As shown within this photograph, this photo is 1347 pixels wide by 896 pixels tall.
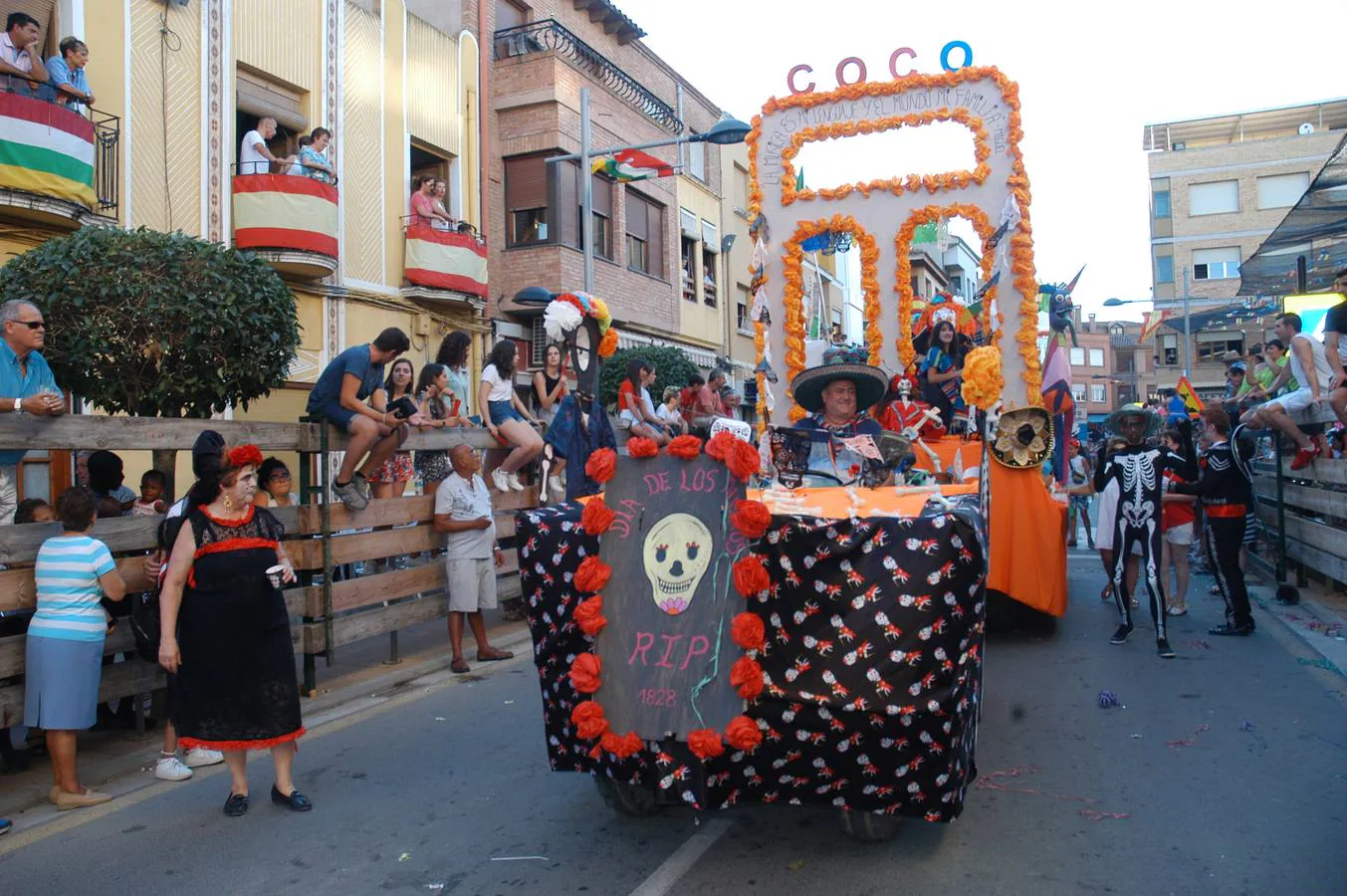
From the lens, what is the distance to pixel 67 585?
4.75m

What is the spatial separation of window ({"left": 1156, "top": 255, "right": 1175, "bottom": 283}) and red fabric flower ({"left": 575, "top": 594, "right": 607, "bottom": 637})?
55.5 meters

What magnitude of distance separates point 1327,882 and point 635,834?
254 cm

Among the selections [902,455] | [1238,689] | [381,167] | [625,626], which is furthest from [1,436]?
[381,167]

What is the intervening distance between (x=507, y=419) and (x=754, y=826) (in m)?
5.56

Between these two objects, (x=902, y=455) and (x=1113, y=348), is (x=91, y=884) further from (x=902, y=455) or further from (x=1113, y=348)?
(x=1113, y=348)

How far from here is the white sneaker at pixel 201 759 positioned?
5.45 meters

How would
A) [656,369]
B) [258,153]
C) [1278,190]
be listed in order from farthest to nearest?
[1278,190] → [656,369] → [258,153]

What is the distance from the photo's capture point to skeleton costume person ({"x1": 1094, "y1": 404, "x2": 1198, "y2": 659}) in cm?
750

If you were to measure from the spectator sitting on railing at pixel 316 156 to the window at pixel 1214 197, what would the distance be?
159 ft

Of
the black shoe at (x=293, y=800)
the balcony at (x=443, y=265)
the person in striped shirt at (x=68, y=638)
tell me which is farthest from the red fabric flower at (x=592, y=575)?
the balcony at (x=443, y=265)

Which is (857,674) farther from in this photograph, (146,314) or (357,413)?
(146,314)

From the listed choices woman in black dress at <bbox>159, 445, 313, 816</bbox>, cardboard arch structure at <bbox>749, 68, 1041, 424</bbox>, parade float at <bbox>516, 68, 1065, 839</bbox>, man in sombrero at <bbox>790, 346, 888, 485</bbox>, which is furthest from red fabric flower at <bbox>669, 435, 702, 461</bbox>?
cardboard arch structure at <bbox>749, 68, 1041, 424</bbox>

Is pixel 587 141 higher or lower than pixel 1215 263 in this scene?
lower

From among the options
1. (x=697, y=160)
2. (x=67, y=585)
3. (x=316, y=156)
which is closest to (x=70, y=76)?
(x=316, y=156)
